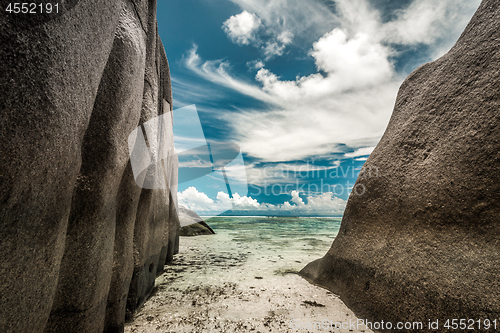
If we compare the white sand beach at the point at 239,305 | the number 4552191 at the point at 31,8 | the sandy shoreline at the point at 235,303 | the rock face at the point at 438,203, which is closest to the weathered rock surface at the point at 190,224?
the sandy shoreline at the point at 235,303

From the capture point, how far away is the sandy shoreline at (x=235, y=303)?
252cm

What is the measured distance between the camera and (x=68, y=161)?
1466mm

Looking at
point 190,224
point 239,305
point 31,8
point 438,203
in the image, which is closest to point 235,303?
point 239,305

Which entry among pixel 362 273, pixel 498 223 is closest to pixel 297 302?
pixel 362 273

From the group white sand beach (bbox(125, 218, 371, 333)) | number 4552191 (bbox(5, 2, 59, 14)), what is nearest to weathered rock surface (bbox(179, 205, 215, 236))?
white sand beach (bbox(125, 218, 371, 333))

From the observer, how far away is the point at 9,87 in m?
1.08

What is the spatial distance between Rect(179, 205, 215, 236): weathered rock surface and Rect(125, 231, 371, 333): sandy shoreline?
25.8 ft

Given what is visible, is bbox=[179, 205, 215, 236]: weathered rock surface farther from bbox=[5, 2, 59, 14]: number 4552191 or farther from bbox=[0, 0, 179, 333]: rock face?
bbox=[5, 2, 59, 14]: number 4552191

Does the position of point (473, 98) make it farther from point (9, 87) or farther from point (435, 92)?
point (9, 87)

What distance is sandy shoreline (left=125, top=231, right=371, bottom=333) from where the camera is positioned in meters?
2.52

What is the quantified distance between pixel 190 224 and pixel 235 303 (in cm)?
1043

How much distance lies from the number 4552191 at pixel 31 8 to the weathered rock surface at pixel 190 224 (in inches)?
465

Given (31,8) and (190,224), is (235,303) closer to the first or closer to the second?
(31,8)

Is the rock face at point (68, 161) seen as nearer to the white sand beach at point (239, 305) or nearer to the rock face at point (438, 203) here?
the white sand beach at point (239, 305)
